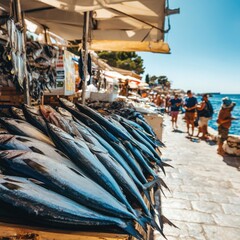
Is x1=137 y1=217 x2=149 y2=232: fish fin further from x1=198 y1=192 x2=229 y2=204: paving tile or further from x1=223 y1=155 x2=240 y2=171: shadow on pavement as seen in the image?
x1=223 y1=155 x2=240 y2=171: shadow on pavement

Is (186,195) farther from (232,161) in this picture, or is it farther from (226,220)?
(232,161)

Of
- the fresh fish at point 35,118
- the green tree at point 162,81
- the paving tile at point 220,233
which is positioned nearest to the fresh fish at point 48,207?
the fresh fish at point 35,118

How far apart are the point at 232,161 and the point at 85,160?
7.92 meters

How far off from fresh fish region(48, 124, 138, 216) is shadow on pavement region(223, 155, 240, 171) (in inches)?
276

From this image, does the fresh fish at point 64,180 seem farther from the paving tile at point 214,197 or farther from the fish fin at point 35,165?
the paving tile at point 214,197

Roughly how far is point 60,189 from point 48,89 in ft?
10.5

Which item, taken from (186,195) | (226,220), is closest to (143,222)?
(226,220)

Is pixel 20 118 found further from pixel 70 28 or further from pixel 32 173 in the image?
pixel 70 28

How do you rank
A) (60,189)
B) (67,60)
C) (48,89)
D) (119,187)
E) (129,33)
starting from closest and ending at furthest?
(60,189) < (119,187) < (48,89) < (67,60) < (129,33)

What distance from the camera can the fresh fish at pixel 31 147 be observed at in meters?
1.52

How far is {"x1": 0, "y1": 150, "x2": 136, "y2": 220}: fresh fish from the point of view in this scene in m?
1.29

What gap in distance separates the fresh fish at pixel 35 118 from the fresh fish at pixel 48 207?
71 centimetres

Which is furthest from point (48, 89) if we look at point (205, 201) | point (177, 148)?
point (177, 148)

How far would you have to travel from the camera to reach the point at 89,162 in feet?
5.18
